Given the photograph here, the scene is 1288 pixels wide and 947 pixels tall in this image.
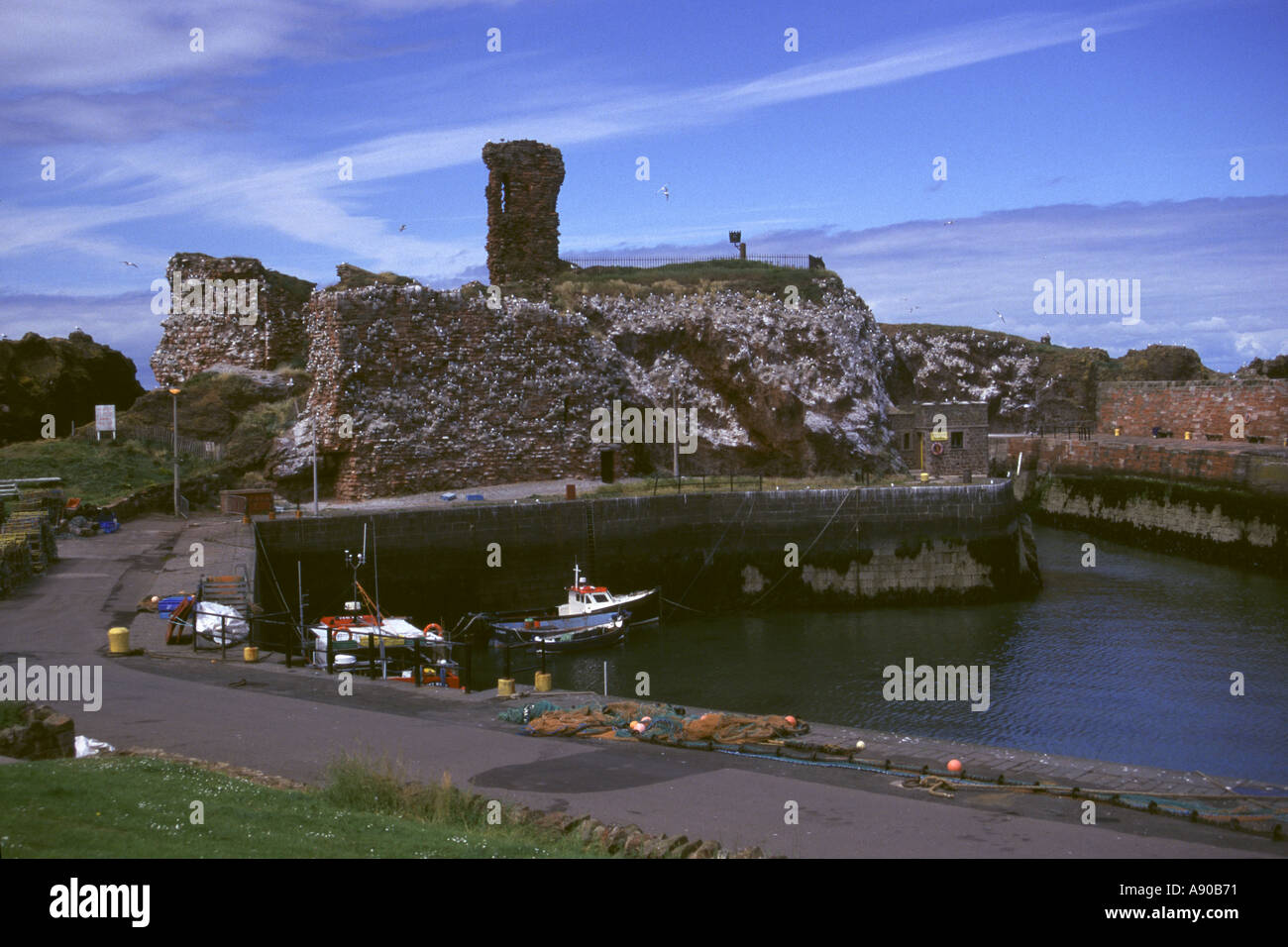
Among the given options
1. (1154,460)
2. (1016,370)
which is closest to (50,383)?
(1154,460)

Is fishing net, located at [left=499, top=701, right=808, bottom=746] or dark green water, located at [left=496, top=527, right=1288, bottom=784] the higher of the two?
fishing net, located at [left=499, top=701, right=808, bottom=746]

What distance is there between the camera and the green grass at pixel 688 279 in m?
53.1

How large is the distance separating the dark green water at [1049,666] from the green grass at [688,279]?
A: 1901 centimetres

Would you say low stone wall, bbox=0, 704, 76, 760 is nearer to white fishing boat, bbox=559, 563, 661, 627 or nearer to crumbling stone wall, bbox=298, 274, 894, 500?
white fishing boat, bbox=559, 563, 661, 627

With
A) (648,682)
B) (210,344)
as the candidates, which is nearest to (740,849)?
(648,682)

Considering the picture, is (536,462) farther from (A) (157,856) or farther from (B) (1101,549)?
(A) (157,856)

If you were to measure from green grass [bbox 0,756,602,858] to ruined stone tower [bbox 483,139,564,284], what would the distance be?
43040mm

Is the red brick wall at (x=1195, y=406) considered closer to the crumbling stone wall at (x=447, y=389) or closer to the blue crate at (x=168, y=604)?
the crumbling stone wall at (x=447, y=389)

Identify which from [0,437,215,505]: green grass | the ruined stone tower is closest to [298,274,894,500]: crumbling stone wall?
the ruined stone tower

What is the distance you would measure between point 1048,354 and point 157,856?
324ft

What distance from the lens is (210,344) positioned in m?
52.4

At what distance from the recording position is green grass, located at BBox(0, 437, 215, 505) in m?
41.0

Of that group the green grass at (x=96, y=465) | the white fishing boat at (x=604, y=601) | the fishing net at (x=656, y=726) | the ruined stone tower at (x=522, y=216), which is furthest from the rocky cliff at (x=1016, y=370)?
the fishing net at (x=656, y=726)

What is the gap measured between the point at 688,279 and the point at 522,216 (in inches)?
336
